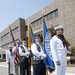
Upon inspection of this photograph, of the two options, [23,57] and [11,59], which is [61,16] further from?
[23,57]

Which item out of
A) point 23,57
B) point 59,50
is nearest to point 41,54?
point 59,50

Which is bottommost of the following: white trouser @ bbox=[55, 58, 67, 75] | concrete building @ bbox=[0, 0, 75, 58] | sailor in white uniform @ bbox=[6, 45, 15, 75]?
white trouser @ bbox=[55, 58, 67, 75]

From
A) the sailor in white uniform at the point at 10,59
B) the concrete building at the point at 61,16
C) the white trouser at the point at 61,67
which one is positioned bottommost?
the white trouser at the point at 61,67

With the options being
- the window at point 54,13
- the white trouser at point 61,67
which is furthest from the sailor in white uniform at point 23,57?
the window at point 54,13

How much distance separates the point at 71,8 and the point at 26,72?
24508 mm

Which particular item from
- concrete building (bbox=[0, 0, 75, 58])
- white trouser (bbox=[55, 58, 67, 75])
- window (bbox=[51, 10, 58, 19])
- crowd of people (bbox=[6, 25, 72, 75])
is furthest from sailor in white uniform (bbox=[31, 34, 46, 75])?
window (bbox=[51, 10, 58, 19])

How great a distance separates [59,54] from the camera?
21.6ft

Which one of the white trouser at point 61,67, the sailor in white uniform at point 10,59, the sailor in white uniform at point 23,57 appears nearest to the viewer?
the white trouser at point 61,67

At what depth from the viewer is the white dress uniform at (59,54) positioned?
646 centimetres

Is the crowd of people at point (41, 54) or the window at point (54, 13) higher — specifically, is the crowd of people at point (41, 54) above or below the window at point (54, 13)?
below

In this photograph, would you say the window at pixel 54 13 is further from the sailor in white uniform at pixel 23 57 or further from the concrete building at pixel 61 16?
the sailor in white uniform at pixel 23 57

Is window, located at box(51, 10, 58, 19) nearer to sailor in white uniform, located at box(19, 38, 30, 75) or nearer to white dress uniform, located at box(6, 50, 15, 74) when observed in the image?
white dress uniform, located at box(6, 50, 15, 74)

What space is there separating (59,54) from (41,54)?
5.99ft

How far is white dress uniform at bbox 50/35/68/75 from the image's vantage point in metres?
6.46
